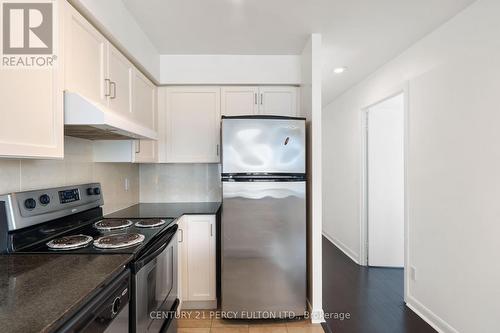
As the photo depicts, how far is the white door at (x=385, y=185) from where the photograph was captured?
10.7 ft

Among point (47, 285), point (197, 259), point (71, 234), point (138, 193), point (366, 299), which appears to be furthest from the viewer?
point (138, 193)

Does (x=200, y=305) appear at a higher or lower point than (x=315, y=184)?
lower

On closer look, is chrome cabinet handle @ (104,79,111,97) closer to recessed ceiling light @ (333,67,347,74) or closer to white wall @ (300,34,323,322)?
white wall @ (300,34,323,322)

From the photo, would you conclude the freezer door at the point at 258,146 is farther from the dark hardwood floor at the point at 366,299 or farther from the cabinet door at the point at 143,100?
the dark hardwood floor at the point at 366,299

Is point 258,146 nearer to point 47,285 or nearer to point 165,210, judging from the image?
point 165,210

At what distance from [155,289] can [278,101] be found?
198cm

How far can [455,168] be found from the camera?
1.87 meters

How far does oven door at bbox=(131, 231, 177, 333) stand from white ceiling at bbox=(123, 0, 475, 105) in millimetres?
1663

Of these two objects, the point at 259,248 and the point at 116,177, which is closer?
the point at 259,248

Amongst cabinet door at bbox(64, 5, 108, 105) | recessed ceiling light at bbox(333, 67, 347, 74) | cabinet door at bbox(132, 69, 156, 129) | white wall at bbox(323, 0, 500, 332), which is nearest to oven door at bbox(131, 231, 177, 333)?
cabinet door at bbox(64, 5, 108, 105)

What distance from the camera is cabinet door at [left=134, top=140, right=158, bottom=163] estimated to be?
7.07 feet

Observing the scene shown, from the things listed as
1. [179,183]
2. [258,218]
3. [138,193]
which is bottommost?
[258,218]

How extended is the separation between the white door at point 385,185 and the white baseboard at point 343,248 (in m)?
0.22

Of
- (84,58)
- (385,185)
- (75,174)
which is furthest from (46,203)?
(385,185)
